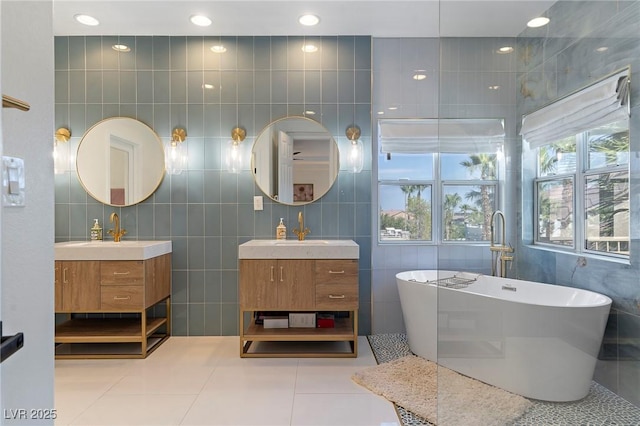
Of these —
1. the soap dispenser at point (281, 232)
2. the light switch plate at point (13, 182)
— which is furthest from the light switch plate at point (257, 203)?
the light switch plate at point (13, 182)

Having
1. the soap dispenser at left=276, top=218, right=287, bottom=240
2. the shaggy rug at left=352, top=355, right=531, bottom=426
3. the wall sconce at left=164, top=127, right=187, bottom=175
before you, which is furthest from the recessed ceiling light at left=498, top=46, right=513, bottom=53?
the wall sconce at left=164, top=127, right=187, bottom=175

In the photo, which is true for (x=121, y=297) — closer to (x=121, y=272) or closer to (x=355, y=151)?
(x=121, y=272)

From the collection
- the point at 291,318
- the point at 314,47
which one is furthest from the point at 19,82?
the point at 314,47

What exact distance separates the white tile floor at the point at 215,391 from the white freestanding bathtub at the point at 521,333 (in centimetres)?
55

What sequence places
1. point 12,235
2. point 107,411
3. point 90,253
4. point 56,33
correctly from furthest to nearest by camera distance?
point 56,33
point 90,253
point 107,411
point 12,235

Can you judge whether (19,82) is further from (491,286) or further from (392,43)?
(392,43)

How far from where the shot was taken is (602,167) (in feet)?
4.84

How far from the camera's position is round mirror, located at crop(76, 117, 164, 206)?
10.6 ft

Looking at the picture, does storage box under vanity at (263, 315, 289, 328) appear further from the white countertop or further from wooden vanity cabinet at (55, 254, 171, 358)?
wooden vanity cabinet at (55, 254, 171, 358)

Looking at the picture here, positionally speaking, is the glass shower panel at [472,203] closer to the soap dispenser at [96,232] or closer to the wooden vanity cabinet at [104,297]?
the wooden vanity cabinet at [104,297]

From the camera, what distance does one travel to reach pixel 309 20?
117 inches

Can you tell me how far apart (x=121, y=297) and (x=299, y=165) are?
5.76 feet

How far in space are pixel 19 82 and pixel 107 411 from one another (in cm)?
189

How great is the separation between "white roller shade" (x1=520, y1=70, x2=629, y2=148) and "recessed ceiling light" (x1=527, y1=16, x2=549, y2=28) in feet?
1.33
